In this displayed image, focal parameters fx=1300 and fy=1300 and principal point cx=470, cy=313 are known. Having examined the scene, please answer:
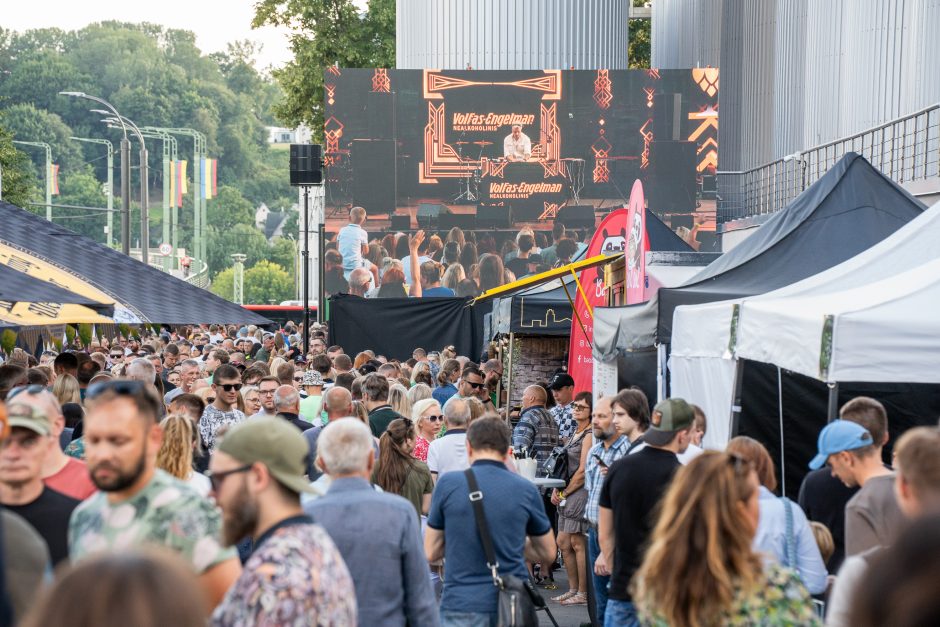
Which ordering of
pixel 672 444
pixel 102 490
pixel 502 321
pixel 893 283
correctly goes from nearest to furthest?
1. pixel 102 490
2. pixel 672 444
3. pixel 893 283
4. pixel 502 321

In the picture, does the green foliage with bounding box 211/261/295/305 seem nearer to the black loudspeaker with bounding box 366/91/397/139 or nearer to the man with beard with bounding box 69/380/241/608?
the black loudspeaker with bounding box 366/91/397/139

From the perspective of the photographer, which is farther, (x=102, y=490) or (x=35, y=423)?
(x=35, y=423)

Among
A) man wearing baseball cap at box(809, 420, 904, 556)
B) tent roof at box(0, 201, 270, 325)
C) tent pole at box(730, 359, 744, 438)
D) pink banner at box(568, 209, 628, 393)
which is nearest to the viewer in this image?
man wearing baseball cap at box(809, 420, 904, 556)

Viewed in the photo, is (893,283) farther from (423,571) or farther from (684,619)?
(684,619)

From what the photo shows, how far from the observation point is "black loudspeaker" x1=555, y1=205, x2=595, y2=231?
101 ft

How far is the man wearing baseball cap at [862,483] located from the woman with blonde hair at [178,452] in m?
2.85

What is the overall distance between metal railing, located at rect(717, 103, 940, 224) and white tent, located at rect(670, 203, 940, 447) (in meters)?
7.44

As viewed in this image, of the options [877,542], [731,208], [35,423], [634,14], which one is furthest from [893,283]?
[634,14]

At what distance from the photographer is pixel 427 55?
35.6 metres

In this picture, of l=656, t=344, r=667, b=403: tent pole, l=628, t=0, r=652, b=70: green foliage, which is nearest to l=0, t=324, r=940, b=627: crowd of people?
l=656, t=344, r=667, b=403: tent pole

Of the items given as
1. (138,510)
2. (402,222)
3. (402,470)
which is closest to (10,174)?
(402,222)

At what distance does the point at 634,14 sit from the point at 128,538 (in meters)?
47.9

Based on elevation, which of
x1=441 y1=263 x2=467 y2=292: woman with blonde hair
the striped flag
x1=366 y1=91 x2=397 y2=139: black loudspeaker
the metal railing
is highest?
the striped flag

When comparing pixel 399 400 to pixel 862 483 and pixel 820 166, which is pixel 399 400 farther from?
pixel 820 166
